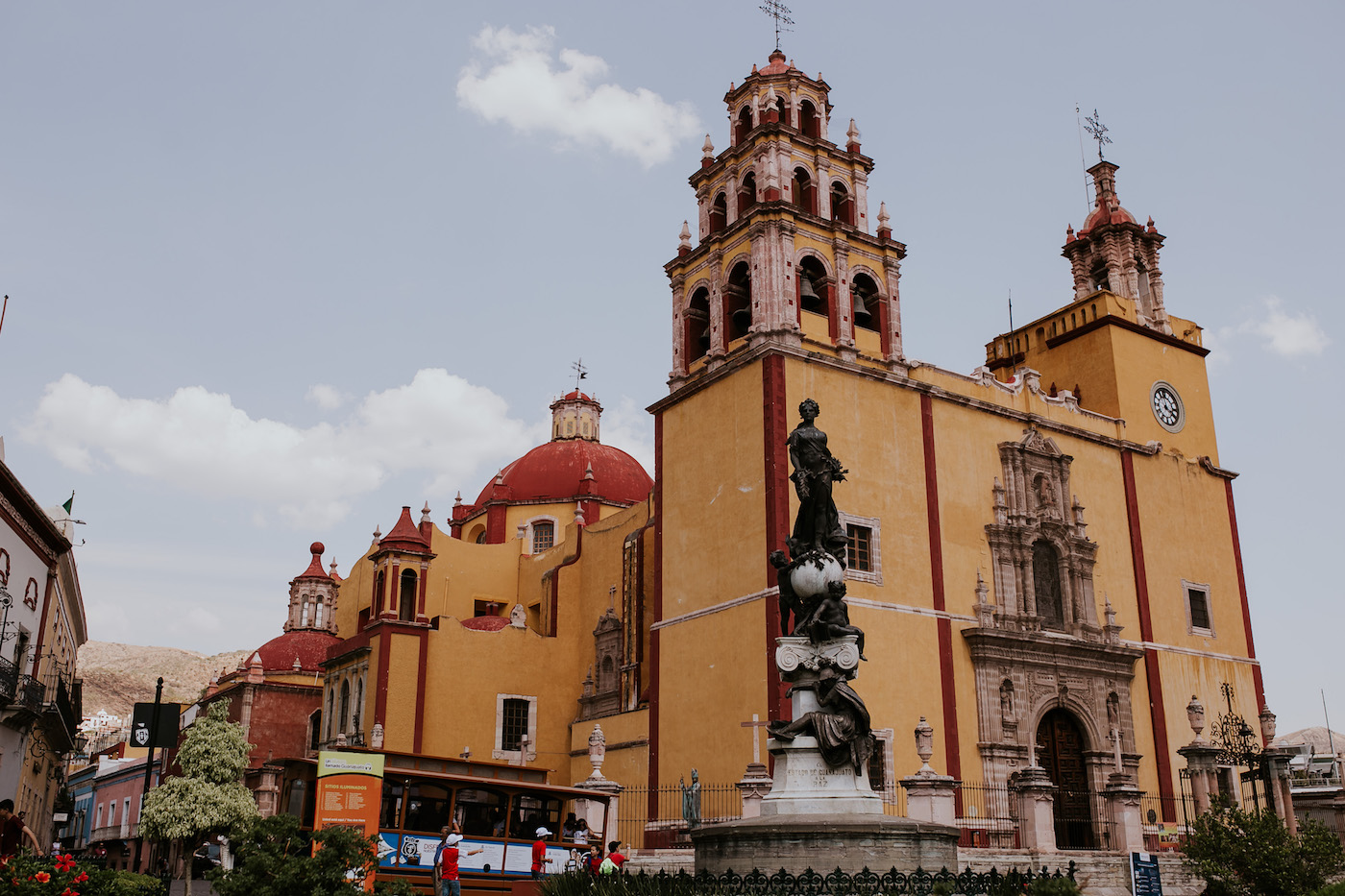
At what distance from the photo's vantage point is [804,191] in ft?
93.9

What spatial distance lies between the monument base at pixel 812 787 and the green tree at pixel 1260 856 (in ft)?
26.2

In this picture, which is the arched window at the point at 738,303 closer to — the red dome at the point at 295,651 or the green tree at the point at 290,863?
the green tree at the point at 290,863

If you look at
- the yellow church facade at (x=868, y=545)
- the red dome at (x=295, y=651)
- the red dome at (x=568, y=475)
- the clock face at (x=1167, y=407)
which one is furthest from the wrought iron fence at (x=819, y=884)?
the red dome at (x=295, y=651)

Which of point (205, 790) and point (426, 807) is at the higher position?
point (205, 790)

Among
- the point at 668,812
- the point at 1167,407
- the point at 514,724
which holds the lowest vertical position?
the point at 668,812

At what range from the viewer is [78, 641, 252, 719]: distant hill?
334 feet

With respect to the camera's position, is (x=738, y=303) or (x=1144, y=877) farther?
(x=738, y=303)

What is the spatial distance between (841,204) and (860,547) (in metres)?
9.22

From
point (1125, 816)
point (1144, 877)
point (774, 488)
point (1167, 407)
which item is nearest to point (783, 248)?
point (774, 488)

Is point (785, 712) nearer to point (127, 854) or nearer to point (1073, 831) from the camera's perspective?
point (1073, 831)

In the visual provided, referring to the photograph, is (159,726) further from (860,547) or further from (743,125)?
(743,125)

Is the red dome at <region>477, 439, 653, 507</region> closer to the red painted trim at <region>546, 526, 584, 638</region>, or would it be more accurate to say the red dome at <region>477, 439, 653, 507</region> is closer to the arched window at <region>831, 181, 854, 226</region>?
the red painted trim at <region>546, 526, 584, 638</region>

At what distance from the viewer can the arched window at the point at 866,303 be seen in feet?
90.8

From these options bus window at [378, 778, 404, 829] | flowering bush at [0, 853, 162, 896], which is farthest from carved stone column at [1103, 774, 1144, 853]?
flowering bush at [0, 853, 162, 896]
